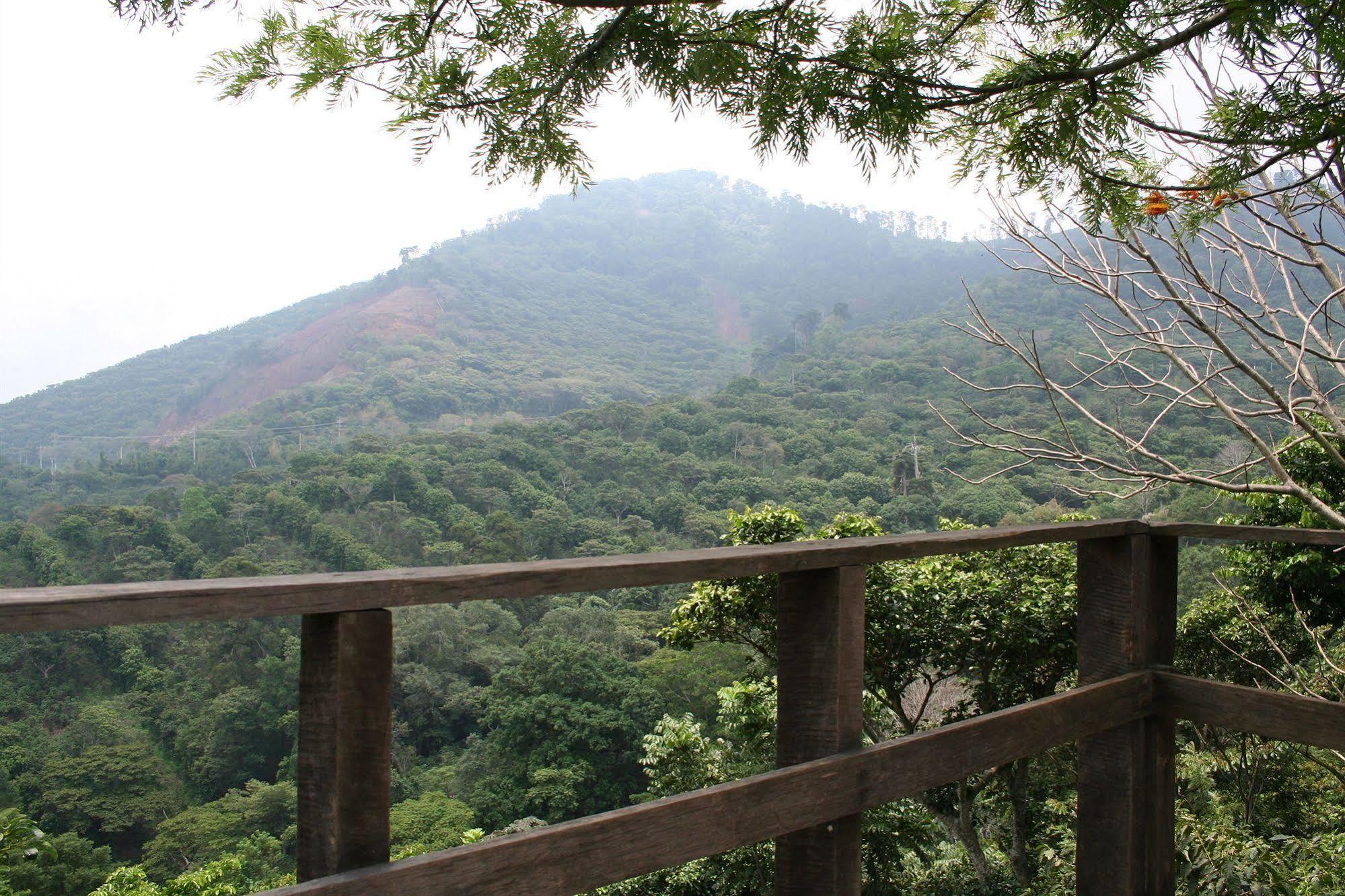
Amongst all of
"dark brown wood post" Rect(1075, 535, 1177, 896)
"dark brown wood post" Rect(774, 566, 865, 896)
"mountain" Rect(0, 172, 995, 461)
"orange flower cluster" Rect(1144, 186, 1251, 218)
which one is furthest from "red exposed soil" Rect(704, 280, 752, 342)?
"dark brown wood post" Rect(774, 566, 865, 896)

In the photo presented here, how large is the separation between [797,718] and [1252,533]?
73 centimetres

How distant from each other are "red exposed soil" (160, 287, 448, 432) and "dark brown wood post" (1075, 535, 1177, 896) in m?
54.7

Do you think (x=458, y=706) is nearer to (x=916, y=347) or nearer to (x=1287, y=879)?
(x=1287, y=879)

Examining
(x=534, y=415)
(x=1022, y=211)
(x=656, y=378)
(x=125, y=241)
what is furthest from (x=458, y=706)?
(x=125, y=241)

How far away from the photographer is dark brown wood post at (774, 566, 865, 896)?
92 centimetres

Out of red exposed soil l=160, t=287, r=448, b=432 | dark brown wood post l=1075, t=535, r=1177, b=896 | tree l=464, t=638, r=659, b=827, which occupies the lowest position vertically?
tree l=464, t=638, r=659, b=827

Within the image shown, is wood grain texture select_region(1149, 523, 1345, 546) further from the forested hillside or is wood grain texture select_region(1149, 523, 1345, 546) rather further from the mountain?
the mountain

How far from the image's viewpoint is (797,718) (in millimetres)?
934

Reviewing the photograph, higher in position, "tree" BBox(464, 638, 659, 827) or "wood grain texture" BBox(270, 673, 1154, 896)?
"wood grain texture" BBox(270, 673, 1154, 896)

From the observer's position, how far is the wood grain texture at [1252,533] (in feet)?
3.86

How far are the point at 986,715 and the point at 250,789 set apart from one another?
20349 millimetres

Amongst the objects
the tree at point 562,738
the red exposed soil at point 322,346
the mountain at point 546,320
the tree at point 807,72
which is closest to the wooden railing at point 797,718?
the tree at point 807,72

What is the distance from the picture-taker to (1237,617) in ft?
21.6

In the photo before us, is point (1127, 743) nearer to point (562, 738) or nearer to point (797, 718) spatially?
point (797, 718)
